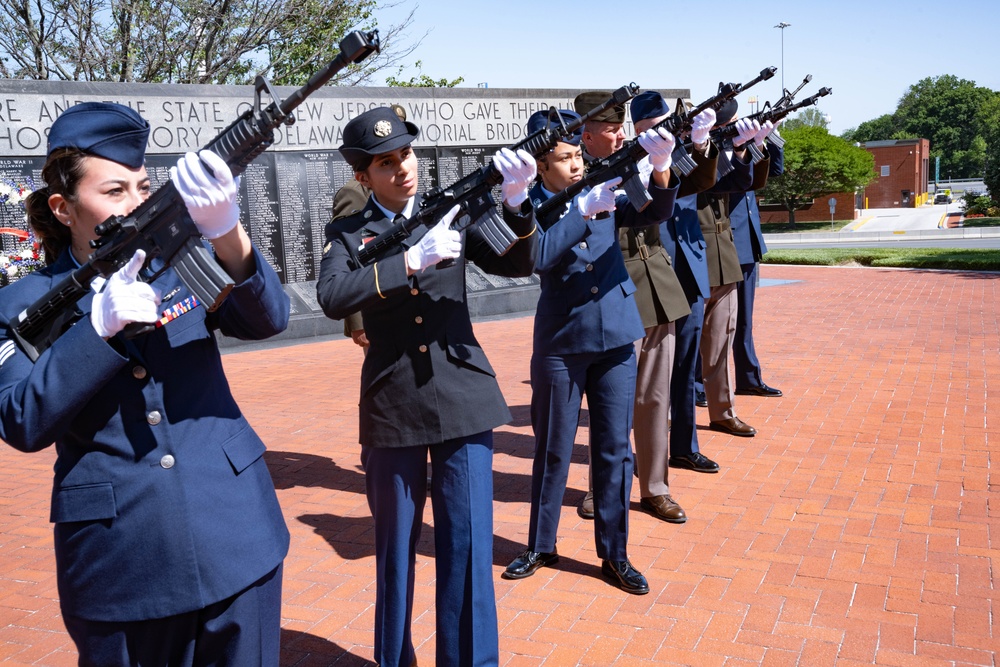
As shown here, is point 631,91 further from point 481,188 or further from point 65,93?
point 65,93

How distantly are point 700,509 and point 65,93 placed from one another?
348 inches

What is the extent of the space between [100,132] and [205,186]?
283mm

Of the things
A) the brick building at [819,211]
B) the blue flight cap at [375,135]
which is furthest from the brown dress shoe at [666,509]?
the brick building at [819,211]

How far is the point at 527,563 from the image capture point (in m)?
4.47

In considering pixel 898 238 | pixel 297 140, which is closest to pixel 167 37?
pixel 297 140

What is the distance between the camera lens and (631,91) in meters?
3.80

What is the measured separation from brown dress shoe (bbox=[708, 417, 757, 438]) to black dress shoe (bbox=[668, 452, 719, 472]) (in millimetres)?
757

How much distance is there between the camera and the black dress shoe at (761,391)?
7891 mm

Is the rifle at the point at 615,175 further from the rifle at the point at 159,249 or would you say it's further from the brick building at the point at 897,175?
the brick building at the point at 897,175

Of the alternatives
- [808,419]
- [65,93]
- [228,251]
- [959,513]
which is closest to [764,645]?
[959,513]

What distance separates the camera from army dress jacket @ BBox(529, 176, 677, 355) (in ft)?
14.0

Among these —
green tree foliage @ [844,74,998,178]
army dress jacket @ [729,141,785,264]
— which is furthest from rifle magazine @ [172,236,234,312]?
green tree foliage @ [844,74,998,178]

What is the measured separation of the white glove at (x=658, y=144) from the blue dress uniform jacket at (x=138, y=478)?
8.33ft

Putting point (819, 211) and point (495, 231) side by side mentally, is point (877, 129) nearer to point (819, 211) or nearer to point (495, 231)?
point (819, 211)
